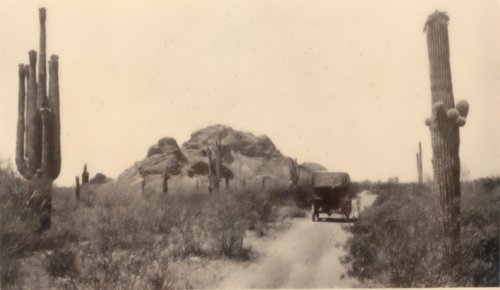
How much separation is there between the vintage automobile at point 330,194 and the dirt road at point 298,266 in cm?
367

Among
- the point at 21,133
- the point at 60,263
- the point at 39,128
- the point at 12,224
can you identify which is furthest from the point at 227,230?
the point at 21,133

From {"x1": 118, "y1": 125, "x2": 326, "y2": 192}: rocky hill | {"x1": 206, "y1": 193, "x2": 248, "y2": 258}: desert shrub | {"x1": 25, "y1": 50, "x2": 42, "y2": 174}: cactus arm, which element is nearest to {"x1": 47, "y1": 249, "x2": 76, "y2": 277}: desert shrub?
{"x1": 206, "y1": 193, "x2": 248, "y2": 258}: desert shrub

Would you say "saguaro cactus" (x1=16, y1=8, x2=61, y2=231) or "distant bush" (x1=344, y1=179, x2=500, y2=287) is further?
"saguaro cactus" (x1=16, y1=8, x2=61, y2=231)

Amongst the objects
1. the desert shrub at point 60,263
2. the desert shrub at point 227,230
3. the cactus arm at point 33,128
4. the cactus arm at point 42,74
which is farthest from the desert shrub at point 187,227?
the cactus arm at point 42,74

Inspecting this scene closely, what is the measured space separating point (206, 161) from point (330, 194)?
3155 cm

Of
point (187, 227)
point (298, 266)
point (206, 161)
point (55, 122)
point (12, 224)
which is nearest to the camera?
point (12, 224)

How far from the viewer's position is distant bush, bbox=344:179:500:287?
29.5 ft

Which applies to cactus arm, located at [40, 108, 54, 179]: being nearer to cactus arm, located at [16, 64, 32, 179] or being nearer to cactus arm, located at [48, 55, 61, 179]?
cactus arm, located at [48, 55, 61, 179]

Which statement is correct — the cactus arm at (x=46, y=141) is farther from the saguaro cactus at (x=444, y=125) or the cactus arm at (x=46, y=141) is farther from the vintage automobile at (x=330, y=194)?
the vintage automobile at (x=330, y=194)

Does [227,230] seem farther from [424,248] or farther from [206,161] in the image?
[206,161]

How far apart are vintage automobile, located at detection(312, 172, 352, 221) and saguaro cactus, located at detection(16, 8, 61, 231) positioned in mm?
8387

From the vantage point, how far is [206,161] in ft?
162

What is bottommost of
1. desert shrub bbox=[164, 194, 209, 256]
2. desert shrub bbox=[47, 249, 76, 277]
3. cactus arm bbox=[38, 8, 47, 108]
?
desert shrub bbox=[47, 249, 76, 277]

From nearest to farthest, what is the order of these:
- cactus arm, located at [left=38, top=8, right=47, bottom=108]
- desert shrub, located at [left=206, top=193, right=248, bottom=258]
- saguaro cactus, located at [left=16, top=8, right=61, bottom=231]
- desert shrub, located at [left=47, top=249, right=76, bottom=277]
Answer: desert shrub, located at [left=47, top=249, right=76, bottom=277] < desert shrub, located at [left=206, top=193, right=248, bottom=258] < cactus arm, located at [left=38, top=8, right=47, bottom=108] < saguaro cactus, located at [left=16, top=8, right=61, bottom=231]
